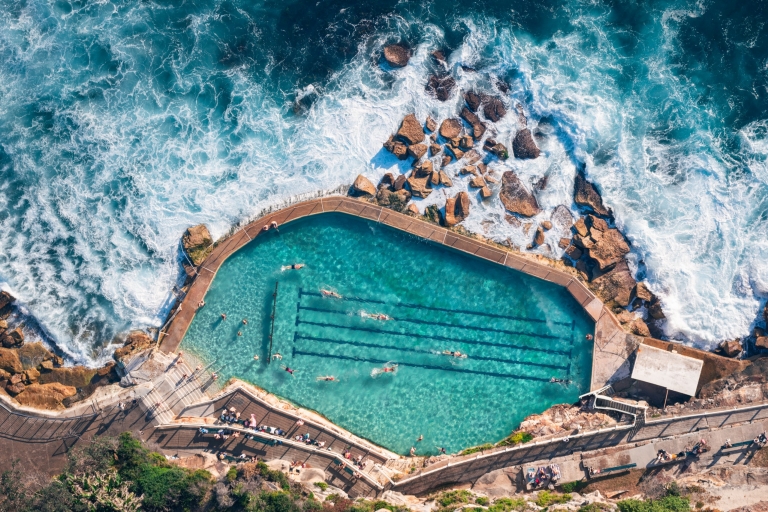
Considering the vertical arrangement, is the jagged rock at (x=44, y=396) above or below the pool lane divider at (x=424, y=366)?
Result: below

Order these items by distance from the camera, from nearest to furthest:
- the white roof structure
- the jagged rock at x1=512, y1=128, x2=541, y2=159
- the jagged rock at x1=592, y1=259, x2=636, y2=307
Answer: the white roof structure, the jagged rock at x1=592, y1=259, x2=636, y2=307, the jagged rock at x1=512, y1=128, x2=541, y2=159

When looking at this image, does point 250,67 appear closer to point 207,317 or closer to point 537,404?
point 207,317

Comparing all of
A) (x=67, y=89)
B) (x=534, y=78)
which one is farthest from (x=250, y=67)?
(x=534, y=78)

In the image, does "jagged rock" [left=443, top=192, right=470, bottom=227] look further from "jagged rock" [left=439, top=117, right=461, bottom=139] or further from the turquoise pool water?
"jagged rock" [left=439, top=117, right=461, bottom=139]

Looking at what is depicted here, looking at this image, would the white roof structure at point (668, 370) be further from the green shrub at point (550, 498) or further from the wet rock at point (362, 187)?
the wet rock at point (362, 187)

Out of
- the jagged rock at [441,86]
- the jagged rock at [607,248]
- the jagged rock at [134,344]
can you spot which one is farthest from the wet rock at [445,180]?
the jagged rock at [134,344]

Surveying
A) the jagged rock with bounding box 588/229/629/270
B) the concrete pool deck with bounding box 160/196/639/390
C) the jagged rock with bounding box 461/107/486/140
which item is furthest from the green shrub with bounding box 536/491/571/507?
the jagged rock with bounding box 461/107/486/140
